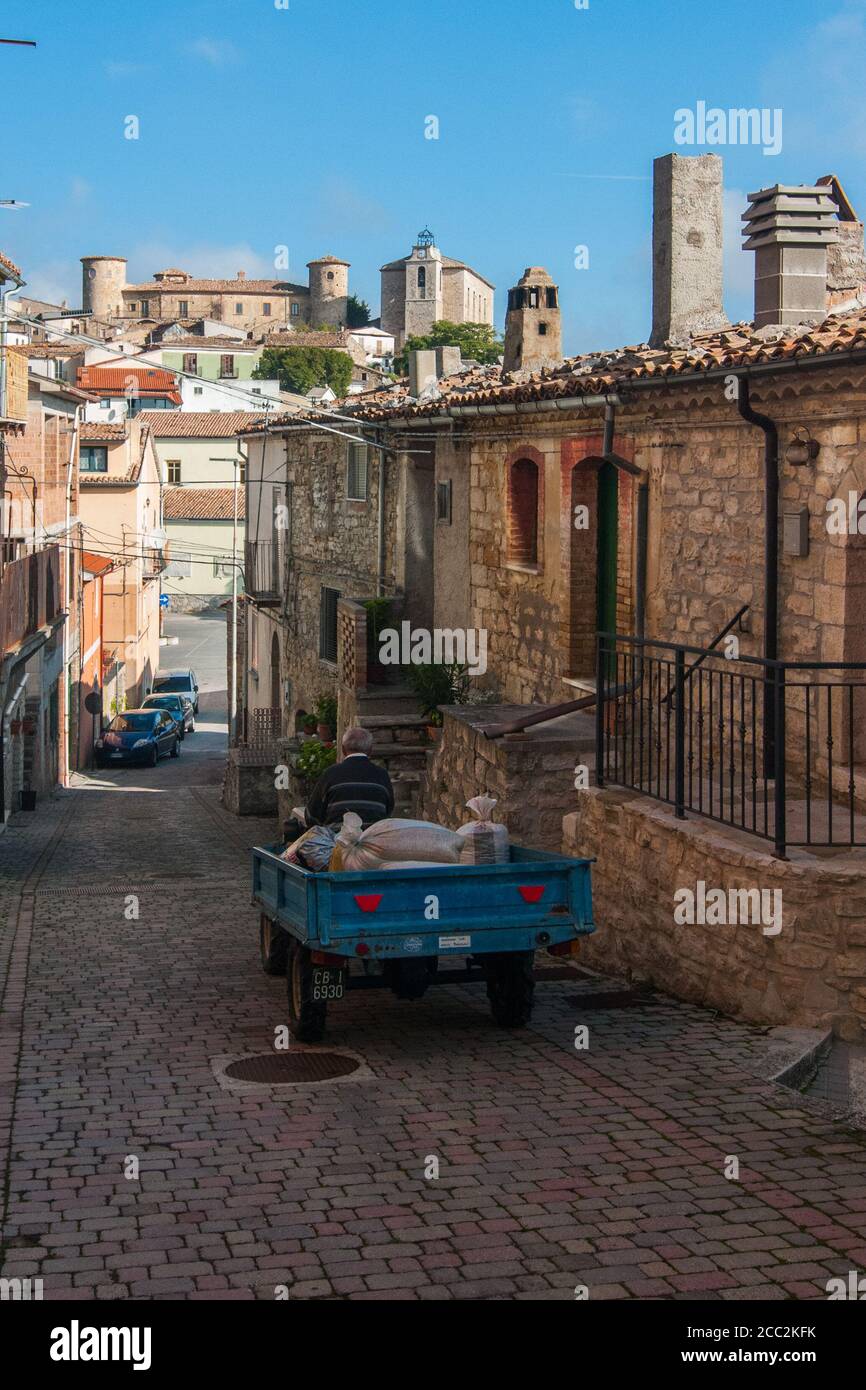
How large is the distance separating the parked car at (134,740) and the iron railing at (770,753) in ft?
106

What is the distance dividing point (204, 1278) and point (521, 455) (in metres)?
12.2

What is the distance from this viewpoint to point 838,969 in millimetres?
8320

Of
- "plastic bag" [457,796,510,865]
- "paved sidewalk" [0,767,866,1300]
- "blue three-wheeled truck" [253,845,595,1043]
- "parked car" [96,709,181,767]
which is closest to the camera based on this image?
"paved sidewalk" [0,767,866,1300]

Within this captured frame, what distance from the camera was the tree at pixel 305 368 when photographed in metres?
101

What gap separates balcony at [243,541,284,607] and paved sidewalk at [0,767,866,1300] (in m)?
20.1

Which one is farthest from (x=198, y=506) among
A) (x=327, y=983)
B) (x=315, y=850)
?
(x=327, y=983)

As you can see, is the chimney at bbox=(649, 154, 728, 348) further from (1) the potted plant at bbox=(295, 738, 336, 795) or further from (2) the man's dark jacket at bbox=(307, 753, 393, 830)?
(1) the potted plant at bbox=(295, 738, 336, 795)

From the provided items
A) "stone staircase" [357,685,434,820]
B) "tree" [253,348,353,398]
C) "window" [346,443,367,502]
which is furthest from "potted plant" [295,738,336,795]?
"tree" [253,348,353,398]

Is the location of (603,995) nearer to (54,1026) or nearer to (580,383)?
(54,1026)

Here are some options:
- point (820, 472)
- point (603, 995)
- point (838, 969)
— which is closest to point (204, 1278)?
point (838, 969)

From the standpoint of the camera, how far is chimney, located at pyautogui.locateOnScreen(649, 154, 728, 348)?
15.5 metres

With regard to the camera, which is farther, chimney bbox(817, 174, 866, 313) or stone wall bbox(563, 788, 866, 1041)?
chimney bbox(817, 174, 866, 313)

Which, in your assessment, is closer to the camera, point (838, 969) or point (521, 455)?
point (838, 969)

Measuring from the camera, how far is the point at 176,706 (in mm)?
50031
